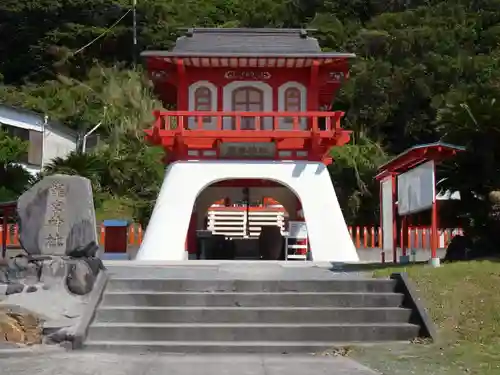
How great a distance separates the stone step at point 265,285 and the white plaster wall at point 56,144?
69.2ft

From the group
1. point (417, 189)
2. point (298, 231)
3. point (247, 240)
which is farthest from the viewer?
point (247, 240)

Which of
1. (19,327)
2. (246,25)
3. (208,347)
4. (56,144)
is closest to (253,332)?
(208,347)

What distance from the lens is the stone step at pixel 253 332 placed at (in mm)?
7793

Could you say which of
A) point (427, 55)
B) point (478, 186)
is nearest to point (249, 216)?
point (427, 55)

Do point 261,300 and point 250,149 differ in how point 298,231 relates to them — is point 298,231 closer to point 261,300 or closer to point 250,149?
point 250,149

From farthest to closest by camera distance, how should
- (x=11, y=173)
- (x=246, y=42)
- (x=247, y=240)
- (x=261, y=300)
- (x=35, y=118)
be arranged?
(x=35, y=118) → (x=247, y=240) → (x=11, y=173) → (x=246, y=42) → (x=261, y=300)

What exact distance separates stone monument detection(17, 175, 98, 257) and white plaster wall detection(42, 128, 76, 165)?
19246 mm

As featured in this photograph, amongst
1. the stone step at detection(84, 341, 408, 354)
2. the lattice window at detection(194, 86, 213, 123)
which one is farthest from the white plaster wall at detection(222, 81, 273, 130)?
the stone step at detection(84, 341, 408, 354)

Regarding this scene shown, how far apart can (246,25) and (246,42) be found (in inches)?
809

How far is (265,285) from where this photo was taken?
8.85m

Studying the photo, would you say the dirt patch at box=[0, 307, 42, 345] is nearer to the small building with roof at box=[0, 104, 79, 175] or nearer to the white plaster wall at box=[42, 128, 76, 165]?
the small building with roof at box=[0, 104, 79, 175]

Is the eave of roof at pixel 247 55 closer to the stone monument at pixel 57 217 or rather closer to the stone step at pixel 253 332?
the stone monument at pixel 57 217

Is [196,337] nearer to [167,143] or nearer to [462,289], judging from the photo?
[462,289]

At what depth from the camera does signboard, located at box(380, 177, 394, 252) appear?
1361 centimetres
